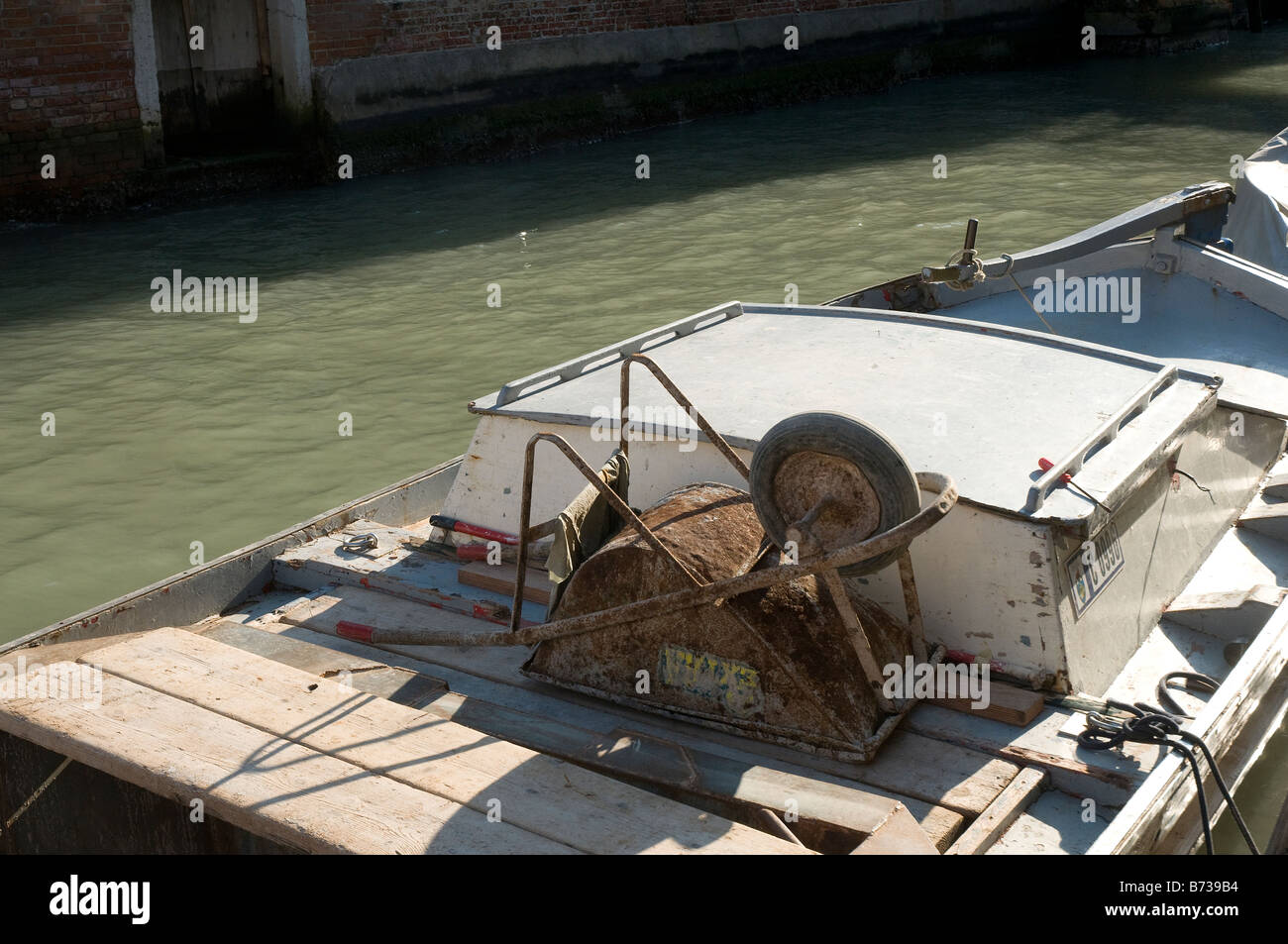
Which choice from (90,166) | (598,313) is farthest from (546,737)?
(90,166)

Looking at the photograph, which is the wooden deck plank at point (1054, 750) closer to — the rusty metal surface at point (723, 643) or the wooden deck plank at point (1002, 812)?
the wooden deck plank at point (1002, 812)

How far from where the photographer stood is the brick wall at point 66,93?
14.0 meters

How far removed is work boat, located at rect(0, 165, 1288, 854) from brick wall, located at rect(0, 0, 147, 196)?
34.8 ft

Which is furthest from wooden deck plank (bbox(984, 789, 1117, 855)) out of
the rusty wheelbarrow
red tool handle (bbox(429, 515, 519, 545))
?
red tool handle (bbox(429, 515, 519, 545))

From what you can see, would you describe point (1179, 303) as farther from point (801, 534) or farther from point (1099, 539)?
point (801, 534)

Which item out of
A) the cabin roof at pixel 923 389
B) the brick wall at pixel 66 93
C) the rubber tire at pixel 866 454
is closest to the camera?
the rubber tire at pixel 866 454

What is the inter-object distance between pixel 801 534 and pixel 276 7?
582 inches

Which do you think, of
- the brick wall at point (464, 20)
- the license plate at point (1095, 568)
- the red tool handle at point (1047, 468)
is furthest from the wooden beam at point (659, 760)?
the brick wall at point (464, 20)

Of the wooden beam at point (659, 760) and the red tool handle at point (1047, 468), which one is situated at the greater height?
the red tool handle at point (1047, 468)

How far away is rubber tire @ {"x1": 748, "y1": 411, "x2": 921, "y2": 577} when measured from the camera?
3713 millimetres

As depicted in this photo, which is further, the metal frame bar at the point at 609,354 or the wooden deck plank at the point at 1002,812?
the metal frame bar at the point at 609,354

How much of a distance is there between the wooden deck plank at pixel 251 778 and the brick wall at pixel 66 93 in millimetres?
11743

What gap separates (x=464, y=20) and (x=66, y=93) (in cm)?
542

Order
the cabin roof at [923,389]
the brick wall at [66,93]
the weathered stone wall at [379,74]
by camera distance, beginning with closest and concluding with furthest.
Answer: the cabin roof at [923,389]
the brick wall at [66,93]
the weathered stone wall at [379,74]
